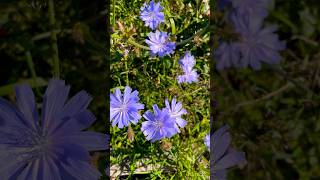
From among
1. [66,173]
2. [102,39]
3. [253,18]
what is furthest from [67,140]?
[253,18]

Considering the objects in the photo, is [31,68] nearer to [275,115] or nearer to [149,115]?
[149,115]

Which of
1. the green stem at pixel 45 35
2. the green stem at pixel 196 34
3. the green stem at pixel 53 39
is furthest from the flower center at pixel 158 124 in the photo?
the green stem at pixel 45 35

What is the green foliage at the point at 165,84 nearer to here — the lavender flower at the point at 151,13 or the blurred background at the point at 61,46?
the lavender flower at the point at 151,13

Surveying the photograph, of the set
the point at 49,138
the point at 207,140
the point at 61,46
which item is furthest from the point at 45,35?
Answer: the point at 207,140

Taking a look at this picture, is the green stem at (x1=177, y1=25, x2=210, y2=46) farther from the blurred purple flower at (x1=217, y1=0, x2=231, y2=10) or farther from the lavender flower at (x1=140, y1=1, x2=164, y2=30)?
the blurred purple flower at (x1=217, y1=0, x2=231, y2=10)

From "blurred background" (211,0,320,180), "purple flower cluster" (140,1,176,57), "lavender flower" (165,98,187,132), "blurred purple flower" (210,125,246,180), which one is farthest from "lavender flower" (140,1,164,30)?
"blurred background" (211,0,320,180)

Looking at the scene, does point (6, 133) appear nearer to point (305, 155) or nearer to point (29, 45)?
point (29, 45)

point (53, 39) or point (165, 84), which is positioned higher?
point (53, 39)
